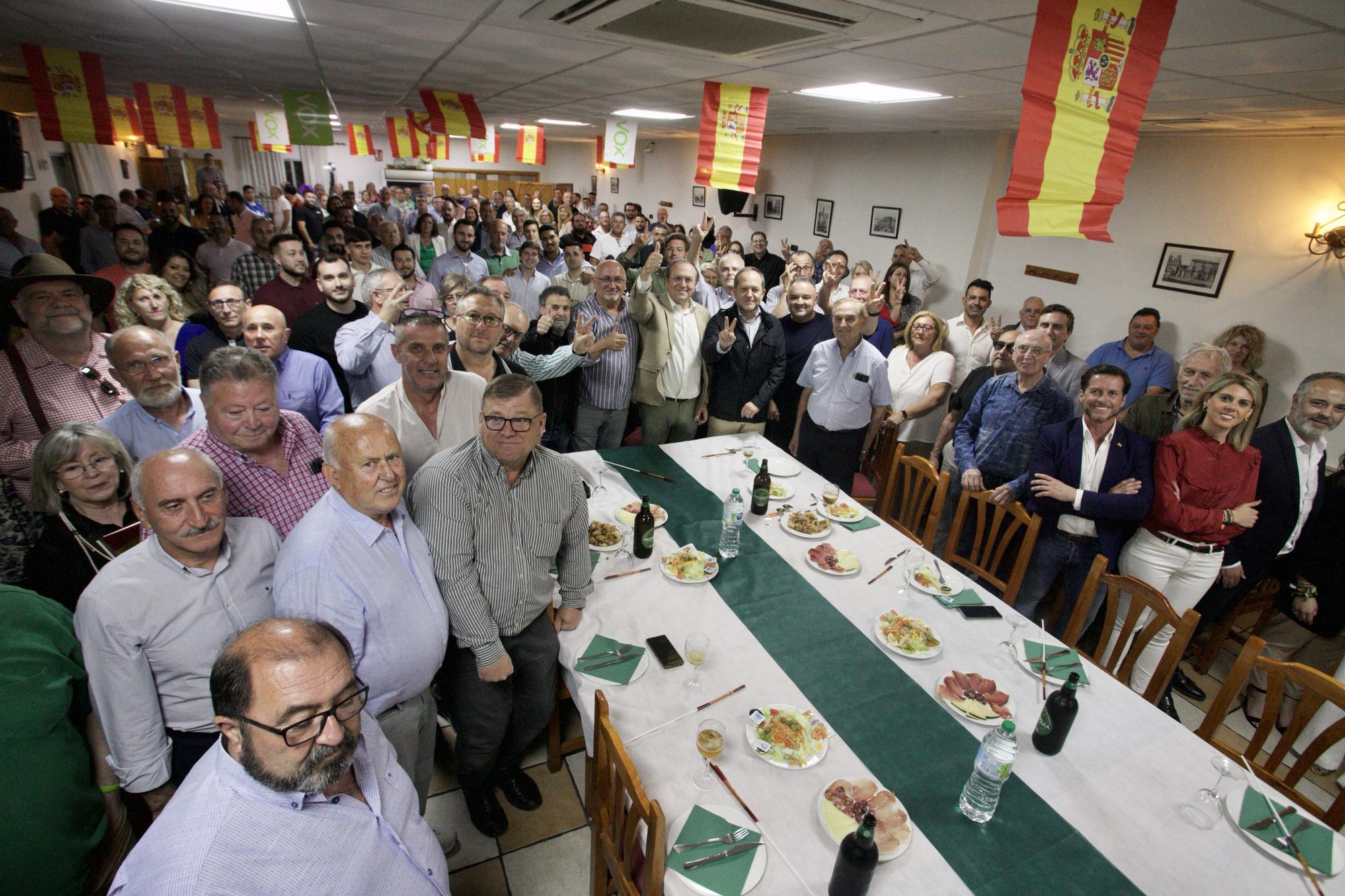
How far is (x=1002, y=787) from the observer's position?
1769 millimetres

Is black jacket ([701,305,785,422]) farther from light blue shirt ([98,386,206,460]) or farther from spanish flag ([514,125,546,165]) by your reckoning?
spanish flag ([514,125,546,165])

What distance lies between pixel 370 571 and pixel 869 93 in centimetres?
543

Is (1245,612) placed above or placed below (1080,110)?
below

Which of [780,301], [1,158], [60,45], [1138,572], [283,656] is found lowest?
[1138,572]

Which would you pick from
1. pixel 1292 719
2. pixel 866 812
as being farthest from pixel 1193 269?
pixel 866 812

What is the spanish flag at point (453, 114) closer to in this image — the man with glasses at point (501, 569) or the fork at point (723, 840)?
the man with glasses at point (501, 569)

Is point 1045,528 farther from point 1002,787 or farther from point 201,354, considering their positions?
point 201,354

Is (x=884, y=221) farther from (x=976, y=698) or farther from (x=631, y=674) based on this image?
(x=631, y=674)

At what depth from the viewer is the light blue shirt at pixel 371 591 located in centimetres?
182

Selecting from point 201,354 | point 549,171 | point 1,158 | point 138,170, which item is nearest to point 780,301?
point 201,354

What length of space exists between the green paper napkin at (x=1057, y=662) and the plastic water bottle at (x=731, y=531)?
A: 48.1 inches

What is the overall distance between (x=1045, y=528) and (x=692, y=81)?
443cm

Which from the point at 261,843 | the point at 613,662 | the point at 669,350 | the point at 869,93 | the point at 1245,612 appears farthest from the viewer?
the point at 869,93

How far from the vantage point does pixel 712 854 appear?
1561mm
